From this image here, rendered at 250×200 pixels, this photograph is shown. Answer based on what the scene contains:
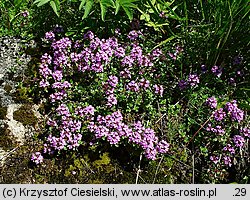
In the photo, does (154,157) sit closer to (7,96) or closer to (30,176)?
Answer: (30,176)

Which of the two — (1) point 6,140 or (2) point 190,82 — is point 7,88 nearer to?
(1) point 6,140

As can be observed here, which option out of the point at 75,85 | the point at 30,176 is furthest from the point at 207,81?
the point at 30,176

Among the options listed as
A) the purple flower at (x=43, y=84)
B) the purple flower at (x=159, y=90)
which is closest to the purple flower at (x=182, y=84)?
the purple flower at (x=159, y=90)

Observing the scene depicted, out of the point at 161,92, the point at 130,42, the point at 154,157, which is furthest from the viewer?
the point at 130,42

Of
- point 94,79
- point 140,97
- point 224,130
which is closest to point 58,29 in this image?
point 94,79

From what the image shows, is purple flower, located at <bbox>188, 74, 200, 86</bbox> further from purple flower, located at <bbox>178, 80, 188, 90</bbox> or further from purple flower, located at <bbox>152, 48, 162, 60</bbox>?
purple flower, located at <bbox>152, 48, 162, 60</bbox>
